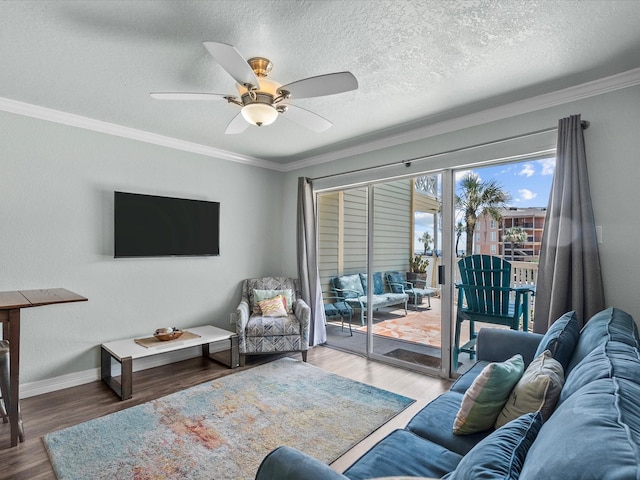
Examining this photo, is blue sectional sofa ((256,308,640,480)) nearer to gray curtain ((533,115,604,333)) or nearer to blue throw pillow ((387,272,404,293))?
gray curtain ((533,115,604,333))

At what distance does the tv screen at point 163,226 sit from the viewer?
3547 mm

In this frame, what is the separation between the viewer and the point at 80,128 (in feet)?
10.9

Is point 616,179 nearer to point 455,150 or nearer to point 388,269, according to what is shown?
point 455,150

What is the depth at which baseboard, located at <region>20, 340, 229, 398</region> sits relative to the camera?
307 cm

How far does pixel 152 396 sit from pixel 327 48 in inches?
125

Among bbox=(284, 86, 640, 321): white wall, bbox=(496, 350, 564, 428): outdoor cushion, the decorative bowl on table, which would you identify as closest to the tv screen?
the decorative bowl on table

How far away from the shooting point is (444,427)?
1.65m

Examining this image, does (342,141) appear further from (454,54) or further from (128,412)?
(128,412)

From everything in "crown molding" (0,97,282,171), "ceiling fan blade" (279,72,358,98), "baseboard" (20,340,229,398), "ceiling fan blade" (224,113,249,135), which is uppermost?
"crown molding" (0,97,282,171)

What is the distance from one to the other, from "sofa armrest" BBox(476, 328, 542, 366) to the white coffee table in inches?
97.6

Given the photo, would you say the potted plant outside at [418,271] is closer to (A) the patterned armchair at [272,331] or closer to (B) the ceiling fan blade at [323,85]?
(A) the patterned armchair at [272,331]

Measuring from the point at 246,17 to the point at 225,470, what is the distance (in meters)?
2.63

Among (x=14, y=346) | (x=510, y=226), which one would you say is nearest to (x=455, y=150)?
(x=510, y=226)

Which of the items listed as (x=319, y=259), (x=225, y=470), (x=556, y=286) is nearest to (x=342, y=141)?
(x=319, y=259)
